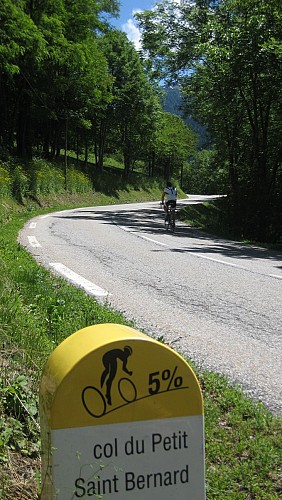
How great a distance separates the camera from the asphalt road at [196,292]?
15.3 ft

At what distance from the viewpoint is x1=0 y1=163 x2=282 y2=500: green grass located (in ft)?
8.68

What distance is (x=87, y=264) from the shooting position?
9.56m

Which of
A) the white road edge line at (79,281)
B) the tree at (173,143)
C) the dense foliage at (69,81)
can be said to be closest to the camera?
the white road edge line at (79,281)

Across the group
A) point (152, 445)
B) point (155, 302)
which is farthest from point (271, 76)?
point (152, 445)

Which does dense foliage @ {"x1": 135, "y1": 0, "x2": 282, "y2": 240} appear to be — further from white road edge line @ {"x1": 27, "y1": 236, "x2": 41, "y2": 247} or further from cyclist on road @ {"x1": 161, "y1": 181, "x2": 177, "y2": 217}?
white road edge line @ {"x1": 27, "y1": 236, "x2": 41, "y2": 247}

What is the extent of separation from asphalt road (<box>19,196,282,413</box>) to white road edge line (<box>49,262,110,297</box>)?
13 mm

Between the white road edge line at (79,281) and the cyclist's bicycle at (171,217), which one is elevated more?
the cyclist's bicycle at (171,217)

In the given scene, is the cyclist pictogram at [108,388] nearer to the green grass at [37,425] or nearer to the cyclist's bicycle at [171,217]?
the green grass at [37,425]

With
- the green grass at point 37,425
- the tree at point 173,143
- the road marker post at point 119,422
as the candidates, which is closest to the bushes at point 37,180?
the green grass at point 37,425

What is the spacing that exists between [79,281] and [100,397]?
19.7 ft

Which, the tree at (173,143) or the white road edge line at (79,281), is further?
the tree at (173,143)

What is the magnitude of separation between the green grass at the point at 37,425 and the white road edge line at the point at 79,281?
1448mm

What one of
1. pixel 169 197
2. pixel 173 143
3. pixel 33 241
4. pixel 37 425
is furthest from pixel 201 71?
pixel 173 143

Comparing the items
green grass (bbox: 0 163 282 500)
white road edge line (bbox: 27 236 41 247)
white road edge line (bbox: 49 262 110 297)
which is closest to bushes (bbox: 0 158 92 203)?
white road edge line (bbox: 27 236 41 247)
